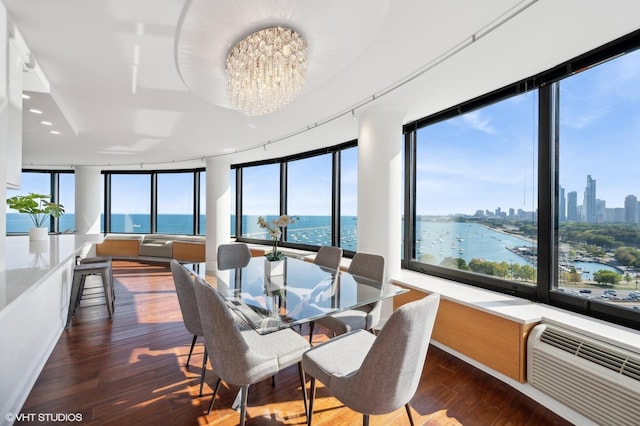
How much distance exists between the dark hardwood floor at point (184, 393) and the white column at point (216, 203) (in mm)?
3258

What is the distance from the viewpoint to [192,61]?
195 centimetres

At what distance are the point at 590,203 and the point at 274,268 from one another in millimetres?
2794

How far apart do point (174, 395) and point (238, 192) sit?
18.0ft

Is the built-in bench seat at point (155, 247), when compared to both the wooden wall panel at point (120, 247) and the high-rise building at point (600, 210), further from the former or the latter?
the high-rise building at point (600, 210)

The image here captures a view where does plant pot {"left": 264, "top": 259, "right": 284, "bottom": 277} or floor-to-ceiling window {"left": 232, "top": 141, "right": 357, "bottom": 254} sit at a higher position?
floor-to-ceiling window {"left": 232, "top": 141, "right": 357, "bottom": 254}

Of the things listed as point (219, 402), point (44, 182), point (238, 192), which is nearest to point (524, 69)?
point (219, 402)

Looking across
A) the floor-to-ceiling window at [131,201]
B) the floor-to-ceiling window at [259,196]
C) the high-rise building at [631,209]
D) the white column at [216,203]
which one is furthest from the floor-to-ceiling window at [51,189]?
the high-rise building at [631,209]

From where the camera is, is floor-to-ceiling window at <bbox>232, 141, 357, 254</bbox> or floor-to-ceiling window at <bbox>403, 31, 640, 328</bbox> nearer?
floor-to-ceiling window at <bbox>403, 31, 640, 328</bbox>

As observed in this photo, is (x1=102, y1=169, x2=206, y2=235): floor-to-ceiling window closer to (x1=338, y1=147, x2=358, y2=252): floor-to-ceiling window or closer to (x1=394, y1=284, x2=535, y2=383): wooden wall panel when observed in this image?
(x1=338, y1=147, x2=358, y2=252): floor-to-ceiling window

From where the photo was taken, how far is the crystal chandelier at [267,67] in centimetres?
167

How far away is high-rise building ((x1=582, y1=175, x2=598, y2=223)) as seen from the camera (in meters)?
2.12

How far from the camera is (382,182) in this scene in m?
3.13

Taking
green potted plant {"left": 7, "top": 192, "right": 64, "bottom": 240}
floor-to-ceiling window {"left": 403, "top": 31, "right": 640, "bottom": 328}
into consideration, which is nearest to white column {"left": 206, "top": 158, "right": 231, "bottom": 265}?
green potted plant {"left": 7, "top": 192, "right": 64, "bottom": 240}

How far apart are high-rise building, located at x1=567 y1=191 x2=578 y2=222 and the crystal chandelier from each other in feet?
7.81
